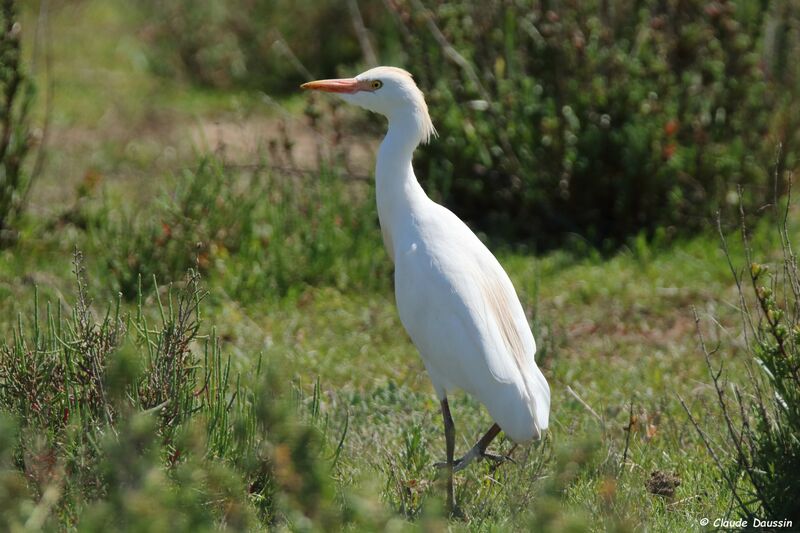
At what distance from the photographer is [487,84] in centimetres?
613

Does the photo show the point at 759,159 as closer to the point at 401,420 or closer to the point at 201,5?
the point at 401,420

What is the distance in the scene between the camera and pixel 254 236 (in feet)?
18.5

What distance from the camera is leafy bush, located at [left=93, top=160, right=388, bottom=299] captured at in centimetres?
532

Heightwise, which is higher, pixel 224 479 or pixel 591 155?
pixel 224 479

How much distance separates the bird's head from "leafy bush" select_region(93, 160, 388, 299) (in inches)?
63.4

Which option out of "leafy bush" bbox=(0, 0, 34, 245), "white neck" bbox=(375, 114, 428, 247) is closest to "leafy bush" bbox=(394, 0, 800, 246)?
"white neck" bbox=(375, 114, 428, 247)

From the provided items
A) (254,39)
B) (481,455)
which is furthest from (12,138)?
(481,455)

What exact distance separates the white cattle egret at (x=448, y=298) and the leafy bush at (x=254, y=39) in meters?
4.85

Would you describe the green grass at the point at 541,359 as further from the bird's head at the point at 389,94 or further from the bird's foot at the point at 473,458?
the bird's head at the point at 389,94

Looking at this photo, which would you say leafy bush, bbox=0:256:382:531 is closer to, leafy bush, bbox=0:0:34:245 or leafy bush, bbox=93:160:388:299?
leafy bush, bbox=93:160:388:299

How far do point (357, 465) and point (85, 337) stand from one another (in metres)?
0.96

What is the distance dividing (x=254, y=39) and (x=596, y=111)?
3.68 meters

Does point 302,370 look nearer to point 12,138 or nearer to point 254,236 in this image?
point 254,236

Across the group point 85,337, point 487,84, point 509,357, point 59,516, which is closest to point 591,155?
point 487,84
